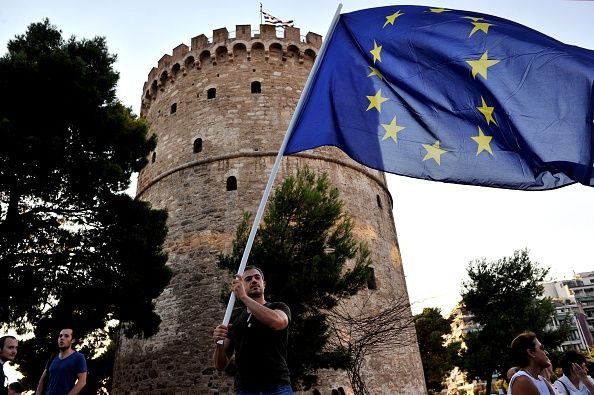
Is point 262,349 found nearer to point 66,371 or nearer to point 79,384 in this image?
point 79,384

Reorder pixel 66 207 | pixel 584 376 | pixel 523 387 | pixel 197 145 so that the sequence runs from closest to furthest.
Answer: pixel 523 387
pixel 584 376
pixel 66 207
pixel 197 145

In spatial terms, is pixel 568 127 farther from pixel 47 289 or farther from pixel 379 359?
pixel 379 359

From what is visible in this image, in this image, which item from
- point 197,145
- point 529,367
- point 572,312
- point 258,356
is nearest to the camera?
point 258,356

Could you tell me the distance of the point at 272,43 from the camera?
17172mm

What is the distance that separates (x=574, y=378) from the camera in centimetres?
441

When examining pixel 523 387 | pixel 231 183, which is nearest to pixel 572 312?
pixel 231 183

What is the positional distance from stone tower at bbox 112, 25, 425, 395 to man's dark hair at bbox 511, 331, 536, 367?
9.47 m

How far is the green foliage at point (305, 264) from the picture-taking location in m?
9.21

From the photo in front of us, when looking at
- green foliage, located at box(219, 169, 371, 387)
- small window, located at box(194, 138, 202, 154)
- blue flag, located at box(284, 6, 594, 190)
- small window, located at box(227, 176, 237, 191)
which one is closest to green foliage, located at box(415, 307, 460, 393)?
small window, located at box(227, 176, 237, 191)

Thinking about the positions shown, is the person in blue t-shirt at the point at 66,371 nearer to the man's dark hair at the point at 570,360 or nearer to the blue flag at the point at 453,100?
the blue flag at the point at 453,100

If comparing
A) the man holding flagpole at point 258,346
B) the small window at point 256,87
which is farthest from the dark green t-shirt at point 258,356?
the small window at point 256,87

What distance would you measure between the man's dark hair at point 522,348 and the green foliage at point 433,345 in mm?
21152

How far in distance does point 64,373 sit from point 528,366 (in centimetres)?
432

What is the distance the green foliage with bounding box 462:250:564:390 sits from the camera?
651 inches
